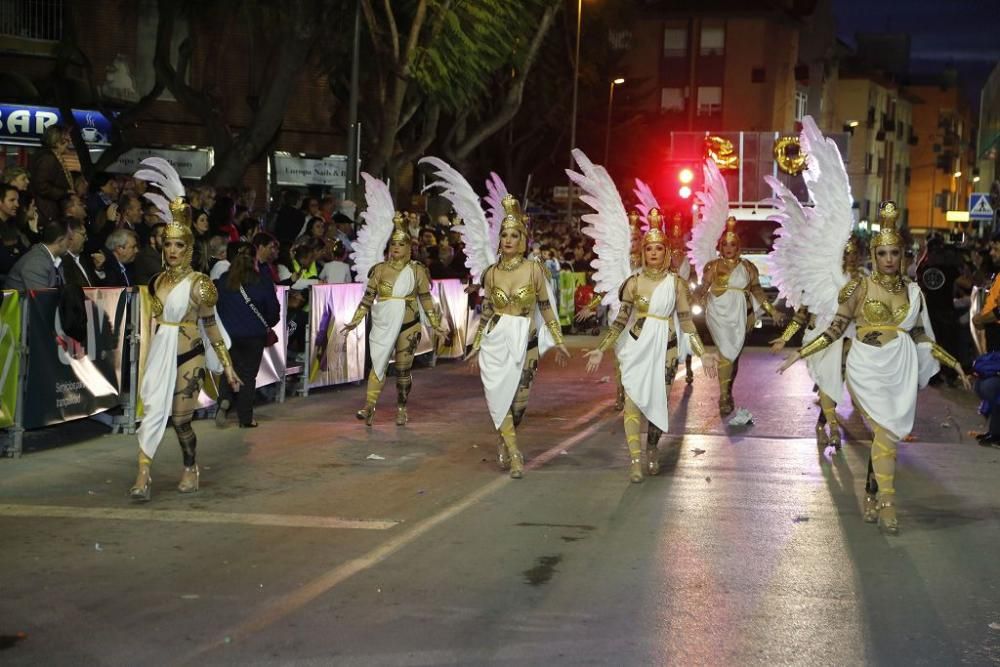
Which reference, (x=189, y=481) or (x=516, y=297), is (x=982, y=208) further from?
(x=189, y=481)

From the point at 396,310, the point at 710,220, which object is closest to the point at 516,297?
the point at 396,310

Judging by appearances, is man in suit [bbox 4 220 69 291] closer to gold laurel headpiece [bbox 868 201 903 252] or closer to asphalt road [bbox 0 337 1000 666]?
asphalt road [bbox 0 337 1000 666]

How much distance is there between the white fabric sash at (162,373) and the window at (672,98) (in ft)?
221

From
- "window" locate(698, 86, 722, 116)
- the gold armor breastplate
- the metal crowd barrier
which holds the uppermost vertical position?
"window" locate(698, 86, 722, 116)

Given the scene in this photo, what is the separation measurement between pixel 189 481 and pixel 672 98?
68.7m

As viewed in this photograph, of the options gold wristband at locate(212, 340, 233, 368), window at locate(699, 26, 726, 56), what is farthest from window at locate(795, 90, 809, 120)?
gold wristband at locate(212, 340, 233, 368)

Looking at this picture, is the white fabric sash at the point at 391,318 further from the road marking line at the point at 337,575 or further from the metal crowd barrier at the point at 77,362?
the road marking line at the point at 337,575

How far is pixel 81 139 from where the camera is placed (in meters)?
23.6

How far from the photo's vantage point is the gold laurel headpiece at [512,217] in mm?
11070

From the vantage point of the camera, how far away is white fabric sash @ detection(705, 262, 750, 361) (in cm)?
1560

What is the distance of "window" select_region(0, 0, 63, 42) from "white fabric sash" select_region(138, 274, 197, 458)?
→ 67.9 ft

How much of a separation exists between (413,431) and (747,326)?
458cm

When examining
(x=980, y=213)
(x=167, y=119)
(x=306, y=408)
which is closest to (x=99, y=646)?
(x=306, y=408)

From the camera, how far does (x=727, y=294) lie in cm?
1591
